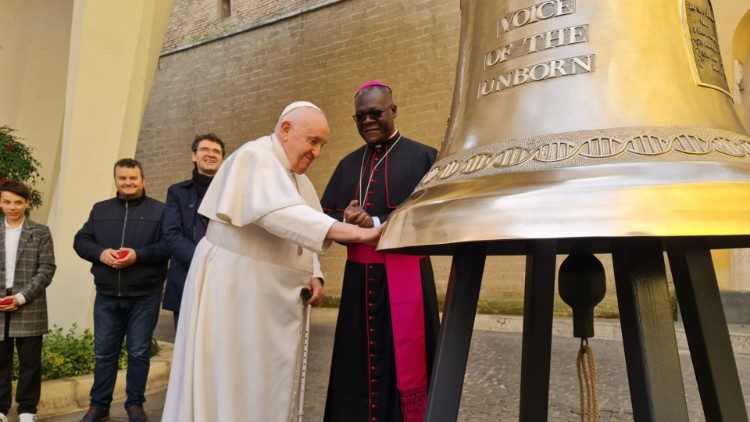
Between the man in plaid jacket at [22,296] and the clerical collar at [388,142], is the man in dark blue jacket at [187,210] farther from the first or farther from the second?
the clerical collar at [388,142]

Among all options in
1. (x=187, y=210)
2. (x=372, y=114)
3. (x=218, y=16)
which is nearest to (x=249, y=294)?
(x=372, y=114)

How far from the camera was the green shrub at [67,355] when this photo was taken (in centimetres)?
429

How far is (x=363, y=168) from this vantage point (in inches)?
106

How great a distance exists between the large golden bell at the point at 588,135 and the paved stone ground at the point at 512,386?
8.33ft

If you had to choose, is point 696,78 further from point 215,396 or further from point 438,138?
point 438,138

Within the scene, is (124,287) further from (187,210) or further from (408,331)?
(408,331)

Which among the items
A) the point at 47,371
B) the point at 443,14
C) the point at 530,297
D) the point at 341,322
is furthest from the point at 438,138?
the point at 530,297

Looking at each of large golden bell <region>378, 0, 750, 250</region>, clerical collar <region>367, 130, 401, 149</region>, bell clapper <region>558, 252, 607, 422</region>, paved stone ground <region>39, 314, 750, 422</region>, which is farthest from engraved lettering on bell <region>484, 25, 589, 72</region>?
paved stone ground <region>39, 314, 750, 422</region>

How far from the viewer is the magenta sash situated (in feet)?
7.47

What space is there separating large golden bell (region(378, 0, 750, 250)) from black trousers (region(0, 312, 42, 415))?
305cm

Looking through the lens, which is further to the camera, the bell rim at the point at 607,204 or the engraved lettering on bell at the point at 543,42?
the engraved lettering on bell at the point at 543,42

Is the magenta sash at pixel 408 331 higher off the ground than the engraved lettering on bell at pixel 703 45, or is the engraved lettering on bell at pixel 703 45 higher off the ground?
the engraved lettering on bell at pixel 703 45

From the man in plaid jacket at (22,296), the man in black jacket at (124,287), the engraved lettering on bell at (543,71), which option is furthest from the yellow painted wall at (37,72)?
the engraved lettering on bell at (543,71)

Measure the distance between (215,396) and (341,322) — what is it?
1.91ft
